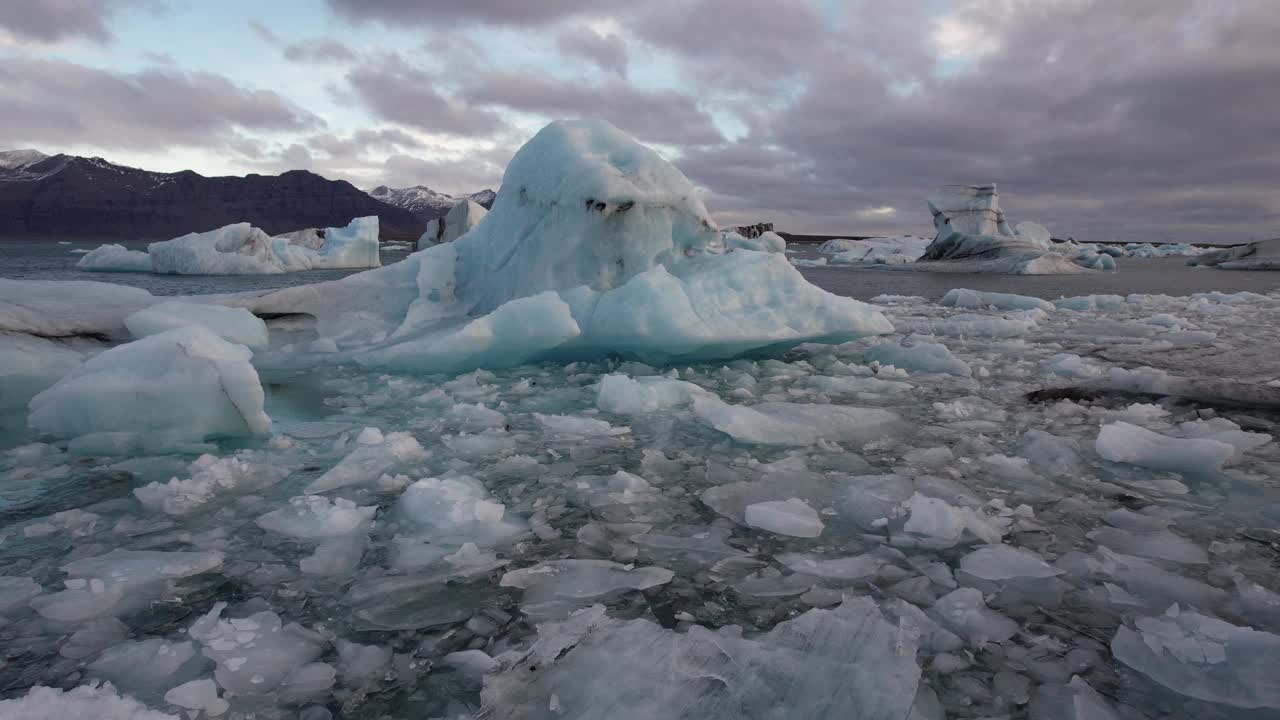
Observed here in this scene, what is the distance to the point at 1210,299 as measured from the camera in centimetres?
1291

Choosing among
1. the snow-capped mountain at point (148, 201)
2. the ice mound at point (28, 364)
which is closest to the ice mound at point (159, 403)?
the ice mound at point (28, 364)

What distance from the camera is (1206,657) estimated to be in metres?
1.46

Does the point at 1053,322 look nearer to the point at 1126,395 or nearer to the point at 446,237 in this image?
the point at 1126,395

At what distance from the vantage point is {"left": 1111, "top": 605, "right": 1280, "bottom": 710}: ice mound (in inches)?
53.4

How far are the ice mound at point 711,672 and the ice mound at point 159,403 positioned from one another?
235 centimetres

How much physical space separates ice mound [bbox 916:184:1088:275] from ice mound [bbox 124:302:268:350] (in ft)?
99.6

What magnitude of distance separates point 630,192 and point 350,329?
2.83 metres

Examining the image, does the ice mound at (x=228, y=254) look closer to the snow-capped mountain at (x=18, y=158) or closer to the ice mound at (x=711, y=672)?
the ice mound at (x=711, y=672)

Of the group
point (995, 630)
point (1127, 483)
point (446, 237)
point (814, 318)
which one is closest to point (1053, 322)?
point (814, 318)

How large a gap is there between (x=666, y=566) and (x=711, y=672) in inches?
21.2

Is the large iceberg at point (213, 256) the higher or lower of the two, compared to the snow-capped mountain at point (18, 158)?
lower

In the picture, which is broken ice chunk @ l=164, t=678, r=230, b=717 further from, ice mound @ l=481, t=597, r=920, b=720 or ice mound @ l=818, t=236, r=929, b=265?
ice mound @ l=818, t=236, r=929, b=265

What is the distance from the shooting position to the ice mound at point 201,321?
4445mm

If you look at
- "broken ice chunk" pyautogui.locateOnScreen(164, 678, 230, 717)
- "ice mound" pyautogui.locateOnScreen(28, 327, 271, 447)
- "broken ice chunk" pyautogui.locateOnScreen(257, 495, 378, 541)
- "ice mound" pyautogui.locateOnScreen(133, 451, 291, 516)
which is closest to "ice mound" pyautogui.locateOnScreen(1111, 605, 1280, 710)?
"broken ice chunk" pyautogui.locateOnScreen(164, 678, 230, 717)
